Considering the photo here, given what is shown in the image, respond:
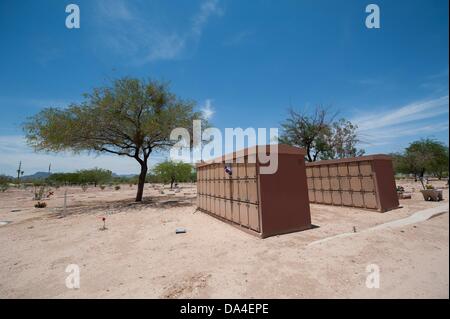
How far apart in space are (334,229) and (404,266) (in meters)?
3.90

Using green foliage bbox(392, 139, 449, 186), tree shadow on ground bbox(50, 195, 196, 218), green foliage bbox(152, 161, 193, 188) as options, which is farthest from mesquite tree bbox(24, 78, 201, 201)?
green foliage bbox(392, 139, 449, 186)

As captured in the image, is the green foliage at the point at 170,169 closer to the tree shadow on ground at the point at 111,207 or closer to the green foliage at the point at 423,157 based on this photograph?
the tree shadow on ground at the point at 111,207

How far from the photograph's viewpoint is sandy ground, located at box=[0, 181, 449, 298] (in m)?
4.12

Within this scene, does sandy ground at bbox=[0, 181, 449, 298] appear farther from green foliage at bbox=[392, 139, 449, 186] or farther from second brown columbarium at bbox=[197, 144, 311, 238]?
green foliage at bbox=[392, 139, 449, 186]

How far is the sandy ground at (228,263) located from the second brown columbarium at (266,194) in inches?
22.3

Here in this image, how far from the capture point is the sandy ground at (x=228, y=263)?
4.12 m

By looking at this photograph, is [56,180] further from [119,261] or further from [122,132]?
[119,261]

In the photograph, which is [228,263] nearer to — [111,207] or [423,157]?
[111,207]

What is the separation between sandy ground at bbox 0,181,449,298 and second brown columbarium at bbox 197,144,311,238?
57 centimetres

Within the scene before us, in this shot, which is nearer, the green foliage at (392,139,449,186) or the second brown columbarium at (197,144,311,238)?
the second brown columbarium at (197,144,311,238)

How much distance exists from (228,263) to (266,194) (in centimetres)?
310

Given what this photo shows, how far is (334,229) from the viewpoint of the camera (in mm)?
8570

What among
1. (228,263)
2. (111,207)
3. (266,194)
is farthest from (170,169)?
(228,263)

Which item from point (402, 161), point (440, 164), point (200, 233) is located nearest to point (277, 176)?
point (200, 233)
